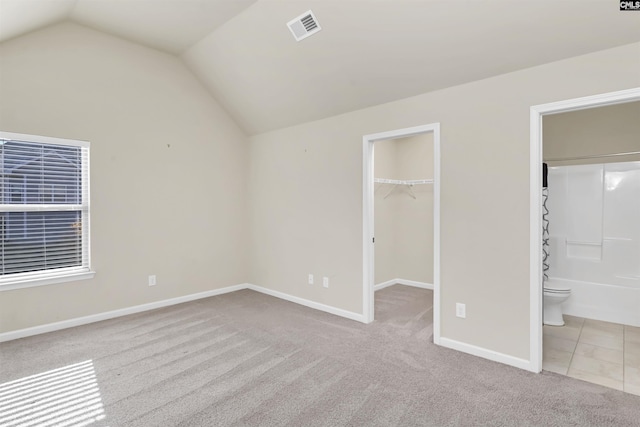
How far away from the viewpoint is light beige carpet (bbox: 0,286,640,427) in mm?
2053

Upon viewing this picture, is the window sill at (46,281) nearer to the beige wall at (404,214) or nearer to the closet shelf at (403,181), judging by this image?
the beige wall at (404,214)

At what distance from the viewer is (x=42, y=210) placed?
345cm

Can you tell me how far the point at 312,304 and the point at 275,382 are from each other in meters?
1.82

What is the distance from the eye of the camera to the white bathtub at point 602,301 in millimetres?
3618

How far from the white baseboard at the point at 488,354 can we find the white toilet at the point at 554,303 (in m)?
1.32

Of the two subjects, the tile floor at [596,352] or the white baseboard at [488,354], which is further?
the white baseboard at [488,354]

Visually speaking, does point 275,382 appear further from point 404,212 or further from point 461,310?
point 404,212

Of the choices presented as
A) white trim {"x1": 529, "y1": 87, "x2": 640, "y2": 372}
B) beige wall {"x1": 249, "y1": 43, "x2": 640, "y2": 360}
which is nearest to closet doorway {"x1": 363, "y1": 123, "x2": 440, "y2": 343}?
beige wall {"x1": 249, "y1": 43, "x2": 640, "y2": 360}

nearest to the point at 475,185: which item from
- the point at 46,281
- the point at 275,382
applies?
the point at 275,382

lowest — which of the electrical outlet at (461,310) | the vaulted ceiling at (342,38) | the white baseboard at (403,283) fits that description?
the white baseboard at (403,283)

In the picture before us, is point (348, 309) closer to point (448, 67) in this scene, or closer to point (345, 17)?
point (448, 67)

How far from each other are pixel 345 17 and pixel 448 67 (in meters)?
0.98

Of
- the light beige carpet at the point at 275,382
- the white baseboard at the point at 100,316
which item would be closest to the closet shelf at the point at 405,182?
the light beige carpet at the point at 275,382

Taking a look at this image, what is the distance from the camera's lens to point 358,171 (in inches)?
148
